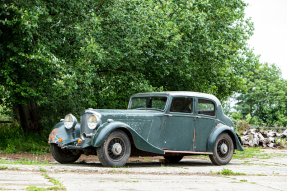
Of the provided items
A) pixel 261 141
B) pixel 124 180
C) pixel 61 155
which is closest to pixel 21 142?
pixel 61 155

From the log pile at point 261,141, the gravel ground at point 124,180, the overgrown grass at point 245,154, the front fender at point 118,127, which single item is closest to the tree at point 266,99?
the log pile at point 261,141

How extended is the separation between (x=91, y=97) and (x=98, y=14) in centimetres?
314

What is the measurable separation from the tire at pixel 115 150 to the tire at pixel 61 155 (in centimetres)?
149

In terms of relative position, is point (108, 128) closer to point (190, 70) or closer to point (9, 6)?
point (9, 6)

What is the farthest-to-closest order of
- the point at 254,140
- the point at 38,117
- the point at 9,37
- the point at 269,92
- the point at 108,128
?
the point at 269,92
the point at 254,140
the point at 38,117
the point at 9,37
the point at 108,128

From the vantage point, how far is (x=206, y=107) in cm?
896

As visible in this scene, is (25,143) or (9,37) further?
(25,143)

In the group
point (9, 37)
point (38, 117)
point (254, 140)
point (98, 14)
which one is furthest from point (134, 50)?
point (254, 140)

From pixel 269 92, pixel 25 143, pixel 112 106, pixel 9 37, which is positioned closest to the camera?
pixel 9 37

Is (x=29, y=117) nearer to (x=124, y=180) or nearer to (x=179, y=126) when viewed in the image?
(x=179, y=126)

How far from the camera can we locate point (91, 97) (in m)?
12.0

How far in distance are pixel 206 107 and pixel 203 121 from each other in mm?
439

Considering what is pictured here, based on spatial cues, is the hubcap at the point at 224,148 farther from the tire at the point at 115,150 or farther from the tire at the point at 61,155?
the tire at the point at 61,155

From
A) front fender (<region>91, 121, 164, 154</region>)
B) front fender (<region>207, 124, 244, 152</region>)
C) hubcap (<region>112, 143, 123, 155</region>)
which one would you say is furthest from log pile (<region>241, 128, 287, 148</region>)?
hubcap (<region>112, 143, 123, 155</region>)
